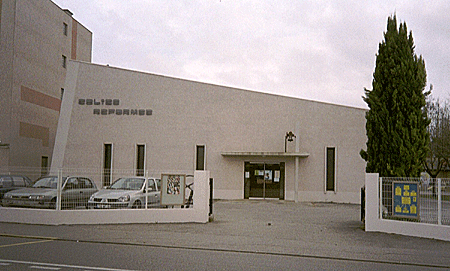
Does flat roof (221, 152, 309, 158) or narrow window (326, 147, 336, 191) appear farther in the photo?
narrow window (326, 147, 336, 191)

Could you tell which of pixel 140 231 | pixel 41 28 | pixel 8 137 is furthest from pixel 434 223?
pixel 41 28

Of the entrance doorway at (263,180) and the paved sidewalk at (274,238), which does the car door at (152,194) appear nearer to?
the paved sidewalk at (274,238)

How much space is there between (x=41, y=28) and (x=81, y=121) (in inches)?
468

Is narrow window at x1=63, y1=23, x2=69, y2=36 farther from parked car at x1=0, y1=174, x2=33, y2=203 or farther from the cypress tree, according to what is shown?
the cypress tree

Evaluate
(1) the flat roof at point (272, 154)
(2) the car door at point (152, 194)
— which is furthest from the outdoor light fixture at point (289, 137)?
(2) the car door at point (152, 194)

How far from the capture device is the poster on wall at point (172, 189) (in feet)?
50.2

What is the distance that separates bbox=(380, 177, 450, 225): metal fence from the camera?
12.4 m

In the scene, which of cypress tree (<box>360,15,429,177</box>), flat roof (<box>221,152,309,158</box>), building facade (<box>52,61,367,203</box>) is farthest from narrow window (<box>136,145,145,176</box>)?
cypress tree (<box>360,15,429,177</box>)

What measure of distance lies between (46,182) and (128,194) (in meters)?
2.95

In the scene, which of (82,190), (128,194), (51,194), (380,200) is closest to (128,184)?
(128,194)

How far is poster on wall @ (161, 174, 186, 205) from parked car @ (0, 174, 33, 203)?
4877 mm

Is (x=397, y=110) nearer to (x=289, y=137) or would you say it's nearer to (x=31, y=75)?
(x=289, y=137)

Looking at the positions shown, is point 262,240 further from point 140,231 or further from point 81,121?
point 81,121

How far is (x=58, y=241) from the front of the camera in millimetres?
11125
